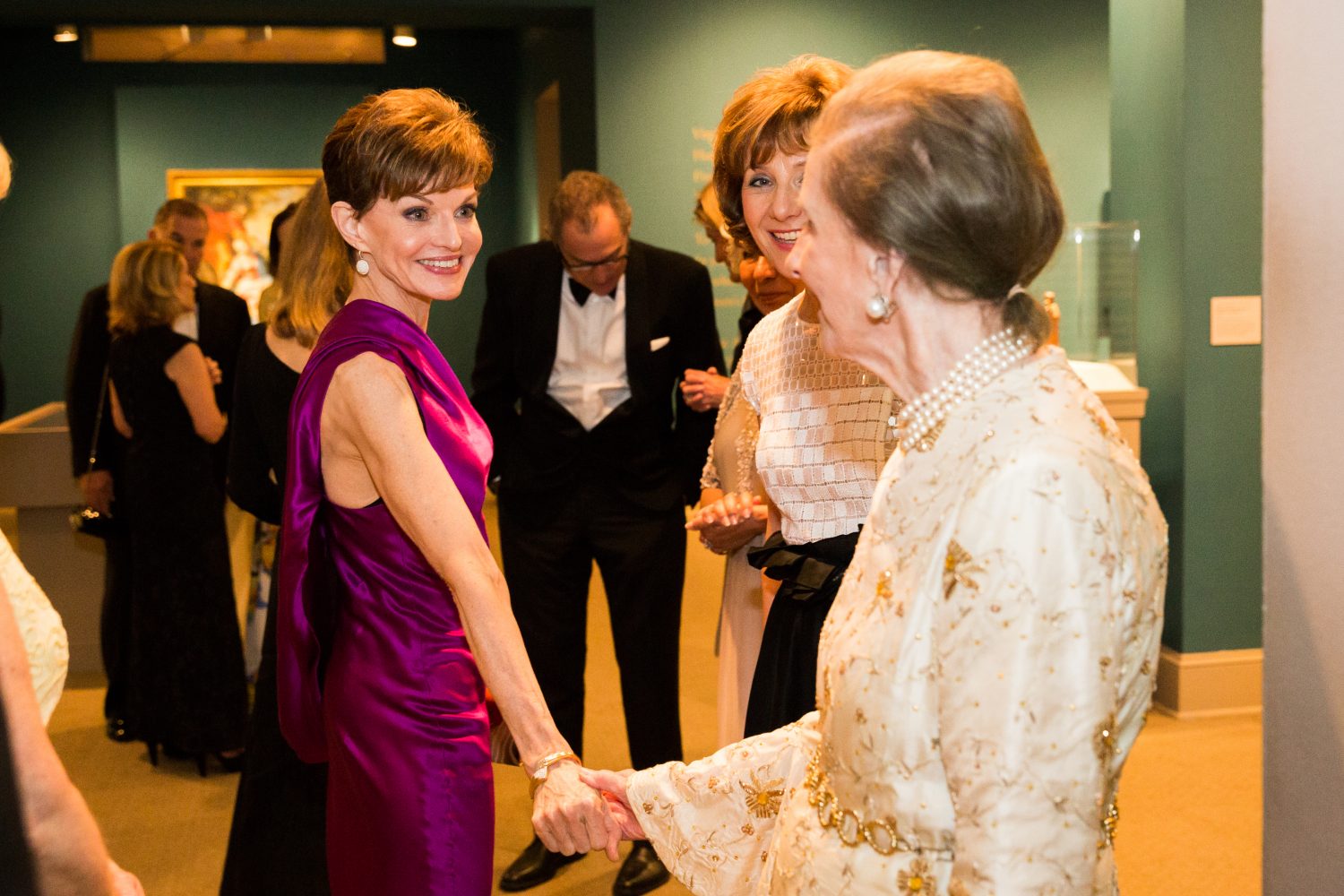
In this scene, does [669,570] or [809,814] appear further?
[669,570]

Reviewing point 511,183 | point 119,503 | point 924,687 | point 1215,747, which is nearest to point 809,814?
point 924,687

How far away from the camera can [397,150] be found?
1.98m

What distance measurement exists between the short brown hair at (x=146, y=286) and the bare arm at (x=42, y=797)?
12.0 ft

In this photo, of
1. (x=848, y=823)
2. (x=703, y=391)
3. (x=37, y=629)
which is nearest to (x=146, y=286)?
(x=703, y=391)

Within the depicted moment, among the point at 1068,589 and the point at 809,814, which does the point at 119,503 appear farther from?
the point at 1068,589

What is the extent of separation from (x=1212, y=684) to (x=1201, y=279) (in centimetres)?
151

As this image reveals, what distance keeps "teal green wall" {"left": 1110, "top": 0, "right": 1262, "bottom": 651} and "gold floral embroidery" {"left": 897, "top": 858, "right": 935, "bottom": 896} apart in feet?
12.9

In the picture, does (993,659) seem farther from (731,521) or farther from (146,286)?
(146,286)

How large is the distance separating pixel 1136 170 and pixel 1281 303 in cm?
330

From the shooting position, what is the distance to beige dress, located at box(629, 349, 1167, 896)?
1.11 metres

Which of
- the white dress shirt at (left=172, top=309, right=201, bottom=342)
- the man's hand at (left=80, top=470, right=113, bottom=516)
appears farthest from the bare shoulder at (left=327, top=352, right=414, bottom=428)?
the man's hand at (left=80, top=470, right=113, bottom=516)

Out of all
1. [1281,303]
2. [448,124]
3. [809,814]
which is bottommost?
[809,814]

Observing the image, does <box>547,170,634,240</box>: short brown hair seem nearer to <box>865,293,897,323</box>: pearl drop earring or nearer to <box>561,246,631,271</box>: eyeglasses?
<box>561,246,631,271</box>: eyeglasses

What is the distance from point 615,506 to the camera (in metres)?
3.76
